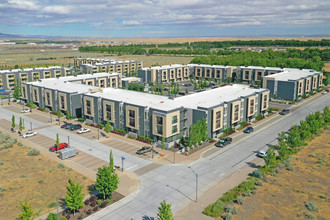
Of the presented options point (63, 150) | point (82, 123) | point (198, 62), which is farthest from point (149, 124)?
point (198, 62)

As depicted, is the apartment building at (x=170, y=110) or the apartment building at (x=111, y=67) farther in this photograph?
the apartment building at (x=111, y=67)

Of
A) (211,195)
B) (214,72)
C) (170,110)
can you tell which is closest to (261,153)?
(211,195)

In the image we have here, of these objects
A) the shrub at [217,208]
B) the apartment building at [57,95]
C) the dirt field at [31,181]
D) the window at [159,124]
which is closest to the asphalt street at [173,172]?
the shrub at [217,208]

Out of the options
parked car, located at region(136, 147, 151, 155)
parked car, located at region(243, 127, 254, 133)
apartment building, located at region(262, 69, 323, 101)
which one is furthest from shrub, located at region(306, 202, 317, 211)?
apartment building, located at region(262, 69, 323, 101)

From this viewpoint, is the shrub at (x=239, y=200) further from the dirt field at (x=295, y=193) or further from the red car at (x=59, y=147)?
the red car at (x=59, y=147)

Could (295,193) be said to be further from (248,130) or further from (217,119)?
(248,130)

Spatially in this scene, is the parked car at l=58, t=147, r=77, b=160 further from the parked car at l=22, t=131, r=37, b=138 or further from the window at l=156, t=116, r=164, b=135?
the window at l=156, t=116, r=164, b=135
